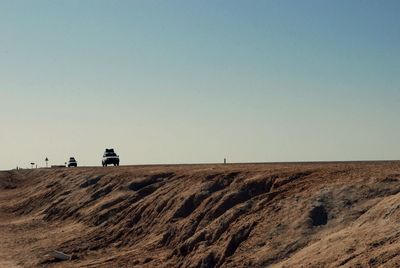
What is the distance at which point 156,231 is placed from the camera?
2291 cm

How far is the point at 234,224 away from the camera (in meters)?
18.6

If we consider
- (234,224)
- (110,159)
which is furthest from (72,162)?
(234,224)

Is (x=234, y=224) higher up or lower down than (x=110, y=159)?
lower down

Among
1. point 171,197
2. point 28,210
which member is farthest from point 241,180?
point 28,210

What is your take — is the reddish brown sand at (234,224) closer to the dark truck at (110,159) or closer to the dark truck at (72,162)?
the dark truck at (110,159)

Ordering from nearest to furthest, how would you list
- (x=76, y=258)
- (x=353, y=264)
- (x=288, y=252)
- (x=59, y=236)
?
(x=353, y=264)
(x=288, y=252)
(x=76, y=258)
(x=59, y=236)

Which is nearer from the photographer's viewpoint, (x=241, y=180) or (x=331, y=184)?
(x=331, y=184)

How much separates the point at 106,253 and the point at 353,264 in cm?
1330

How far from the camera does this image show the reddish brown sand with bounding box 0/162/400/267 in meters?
14.2

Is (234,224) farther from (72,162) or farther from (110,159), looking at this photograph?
(72,162)

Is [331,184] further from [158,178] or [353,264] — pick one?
[158,178]

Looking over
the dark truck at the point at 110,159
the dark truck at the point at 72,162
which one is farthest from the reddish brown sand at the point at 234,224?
the dark truck at the point at 72,162

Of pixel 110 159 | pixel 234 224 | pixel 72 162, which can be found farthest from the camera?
pixel 72 162

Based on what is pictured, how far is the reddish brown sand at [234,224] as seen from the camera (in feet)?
46.5
